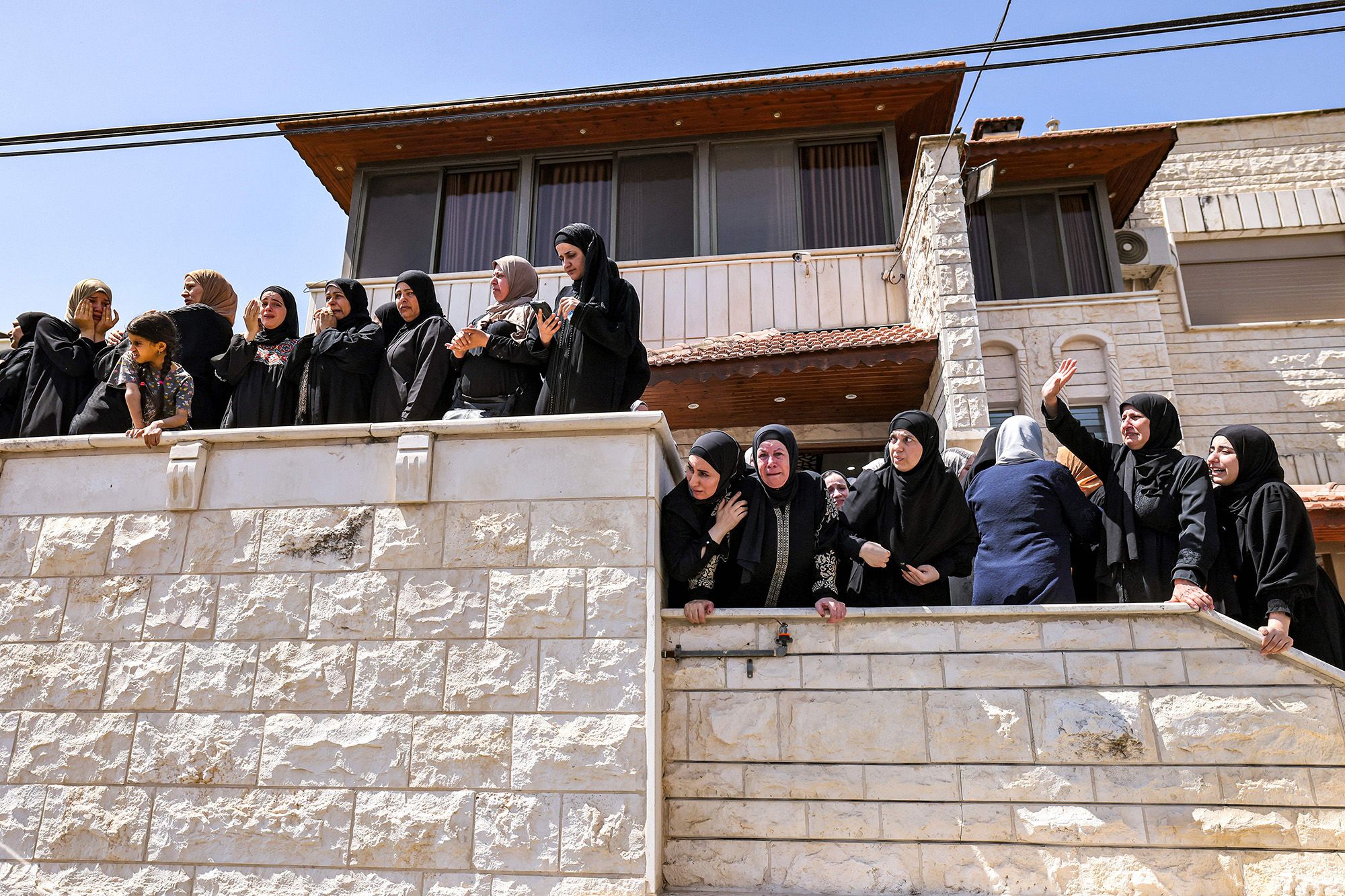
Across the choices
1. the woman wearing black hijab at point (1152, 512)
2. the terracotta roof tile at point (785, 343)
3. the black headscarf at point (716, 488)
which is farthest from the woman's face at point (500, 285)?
the terracotta roof tile at point (785, 343)

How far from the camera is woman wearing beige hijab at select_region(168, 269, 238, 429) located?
524 centimetres

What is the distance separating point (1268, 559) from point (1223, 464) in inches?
20.1

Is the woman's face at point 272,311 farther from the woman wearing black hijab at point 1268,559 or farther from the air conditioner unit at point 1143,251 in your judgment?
the air conditioner unit at point 1143,251

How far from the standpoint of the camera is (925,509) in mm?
4285

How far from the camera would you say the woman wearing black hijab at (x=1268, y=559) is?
388cm

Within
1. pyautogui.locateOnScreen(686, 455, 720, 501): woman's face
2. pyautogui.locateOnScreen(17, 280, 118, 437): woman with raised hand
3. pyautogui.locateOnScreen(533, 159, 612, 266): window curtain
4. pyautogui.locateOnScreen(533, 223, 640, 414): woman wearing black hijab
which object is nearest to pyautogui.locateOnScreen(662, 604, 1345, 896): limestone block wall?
pyautogui.locateOnScreen(686, 455, 720, 501): woman's face

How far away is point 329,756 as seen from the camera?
3881mm

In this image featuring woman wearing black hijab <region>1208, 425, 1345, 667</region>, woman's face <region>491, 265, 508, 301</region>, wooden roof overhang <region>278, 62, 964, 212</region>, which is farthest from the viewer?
wooden roof overhang <region>278, 62, 964, 212</region>

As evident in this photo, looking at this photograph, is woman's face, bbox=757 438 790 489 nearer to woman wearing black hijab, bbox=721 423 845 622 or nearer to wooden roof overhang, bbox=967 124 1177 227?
woman wearing black hijab, bbox=721 423 845 622

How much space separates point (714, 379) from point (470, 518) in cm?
492

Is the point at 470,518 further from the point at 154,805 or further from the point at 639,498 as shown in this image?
the point at 154,805

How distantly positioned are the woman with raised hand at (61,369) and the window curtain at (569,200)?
5.67 m

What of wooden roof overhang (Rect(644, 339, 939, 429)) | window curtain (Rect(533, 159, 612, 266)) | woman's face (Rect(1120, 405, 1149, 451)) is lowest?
woman's face (Rect(1120, 405, 1149, 451))

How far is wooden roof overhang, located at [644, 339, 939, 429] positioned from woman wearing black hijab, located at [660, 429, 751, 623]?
4526 mm
